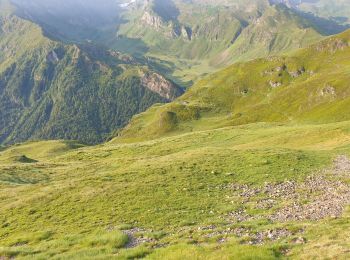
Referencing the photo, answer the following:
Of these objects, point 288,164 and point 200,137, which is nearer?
point 288,164

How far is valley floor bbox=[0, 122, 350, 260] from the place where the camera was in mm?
21656

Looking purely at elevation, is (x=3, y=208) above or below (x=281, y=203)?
above

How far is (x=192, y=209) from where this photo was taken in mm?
32094

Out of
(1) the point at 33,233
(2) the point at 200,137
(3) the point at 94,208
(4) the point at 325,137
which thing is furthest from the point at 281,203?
(2) the point at 200,137

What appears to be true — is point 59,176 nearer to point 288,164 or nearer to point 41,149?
point 288,164

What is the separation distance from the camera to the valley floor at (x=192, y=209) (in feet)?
71.1

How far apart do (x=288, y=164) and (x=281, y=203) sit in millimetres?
15241

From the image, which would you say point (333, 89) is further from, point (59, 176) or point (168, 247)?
point (168, 247)

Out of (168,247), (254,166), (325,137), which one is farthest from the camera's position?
(325,137)

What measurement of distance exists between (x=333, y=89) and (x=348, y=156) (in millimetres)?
109140

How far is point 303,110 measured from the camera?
6176 inches

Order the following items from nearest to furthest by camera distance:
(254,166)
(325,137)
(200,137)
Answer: (254,166), (325,137), (200,137)

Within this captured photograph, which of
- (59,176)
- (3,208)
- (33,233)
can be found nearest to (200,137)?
(59,176)

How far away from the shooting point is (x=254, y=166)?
149 feet
